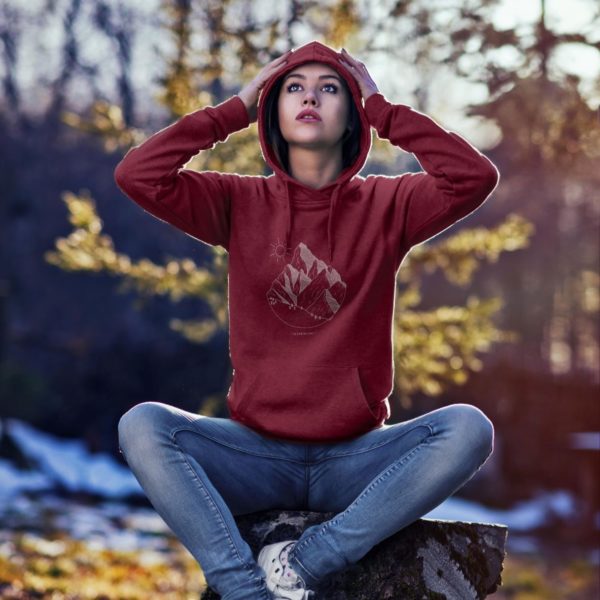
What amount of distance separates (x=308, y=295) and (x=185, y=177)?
48cm

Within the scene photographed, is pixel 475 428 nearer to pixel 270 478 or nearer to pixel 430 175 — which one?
pixel 270 478

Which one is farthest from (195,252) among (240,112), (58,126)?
(240,112)

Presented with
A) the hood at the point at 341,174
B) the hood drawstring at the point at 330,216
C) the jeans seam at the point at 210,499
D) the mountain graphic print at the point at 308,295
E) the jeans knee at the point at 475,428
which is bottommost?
the jeans seam at the point at 210,499

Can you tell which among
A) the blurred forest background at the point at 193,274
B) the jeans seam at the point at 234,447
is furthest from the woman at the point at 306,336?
the blurred forest background at the point at 193,274

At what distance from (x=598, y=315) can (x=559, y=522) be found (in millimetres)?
3516

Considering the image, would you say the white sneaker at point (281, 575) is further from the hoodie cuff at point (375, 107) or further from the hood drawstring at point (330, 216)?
the hoodie cuff at point (375, 107)

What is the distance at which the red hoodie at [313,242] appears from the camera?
2.52m

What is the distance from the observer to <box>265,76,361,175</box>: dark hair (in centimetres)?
282

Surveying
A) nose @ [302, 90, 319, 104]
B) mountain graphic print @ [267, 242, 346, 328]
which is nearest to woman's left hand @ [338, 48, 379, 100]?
nose @ [302, 90, 319, 104]

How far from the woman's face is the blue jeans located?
2.74ft

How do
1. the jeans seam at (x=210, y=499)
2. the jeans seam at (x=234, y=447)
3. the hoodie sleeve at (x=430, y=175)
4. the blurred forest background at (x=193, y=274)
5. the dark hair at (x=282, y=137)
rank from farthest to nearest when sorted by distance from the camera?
the blurred forest background at (x=193, y=274), the dark hair at (x=282, y=137), the hoodie sleeve at (x=430, y=175), the jeans seam at (x=234, y=447), the jeans seam at (x=210, y=499)

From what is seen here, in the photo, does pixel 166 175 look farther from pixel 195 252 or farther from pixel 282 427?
pixel 195 252

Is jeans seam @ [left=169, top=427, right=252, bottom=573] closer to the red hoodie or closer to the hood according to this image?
the red hoodie

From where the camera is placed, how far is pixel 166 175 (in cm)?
261
